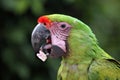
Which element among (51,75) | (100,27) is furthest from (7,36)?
(100,27)

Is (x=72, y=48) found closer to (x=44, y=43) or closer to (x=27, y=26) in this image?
(x=44, y=43)

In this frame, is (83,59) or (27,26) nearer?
(83,59)

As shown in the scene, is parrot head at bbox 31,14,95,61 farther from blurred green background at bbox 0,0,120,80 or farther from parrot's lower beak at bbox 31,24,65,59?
blurred green background at bbox 0,0,120,80

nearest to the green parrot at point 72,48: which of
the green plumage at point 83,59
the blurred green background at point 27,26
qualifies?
the green plumage at point 83,59

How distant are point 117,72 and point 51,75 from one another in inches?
80.2

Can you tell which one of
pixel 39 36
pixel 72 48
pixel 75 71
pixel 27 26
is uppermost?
pixel 39 36

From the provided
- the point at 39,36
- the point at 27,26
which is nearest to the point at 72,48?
the point at 39,36

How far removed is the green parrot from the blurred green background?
162 centimetres

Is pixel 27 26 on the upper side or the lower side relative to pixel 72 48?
lower

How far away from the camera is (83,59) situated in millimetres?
3979

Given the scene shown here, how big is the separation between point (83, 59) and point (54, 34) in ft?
0.80

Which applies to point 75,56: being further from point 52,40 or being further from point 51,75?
point 51,75

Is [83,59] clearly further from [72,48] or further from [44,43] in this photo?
[44,43]

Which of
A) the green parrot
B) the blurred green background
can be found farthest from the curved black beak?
the blurred green background
